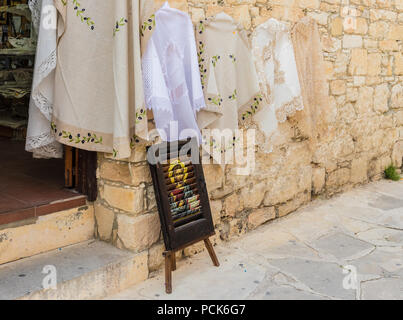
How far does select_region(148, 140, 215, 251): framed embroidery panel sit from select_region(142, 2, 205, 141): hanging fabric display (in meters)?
0.12

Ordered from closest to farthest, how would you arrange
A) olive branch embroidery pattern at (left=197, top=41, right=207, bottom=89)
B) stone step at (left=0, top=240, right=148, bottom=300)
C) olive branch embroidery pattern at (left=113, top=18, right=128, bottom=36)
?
stone step at (left=0, top=240, right=148, bottom=300), olive branch embroidery pattern at (left=113, top=18, right=128, bottom=36), olive branch embroidery pattern at (left=197, top=41, right=207, bottom=89)

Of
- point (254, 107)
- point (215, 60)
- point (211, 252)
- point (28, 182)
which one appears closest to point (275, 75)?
point (254, 107)

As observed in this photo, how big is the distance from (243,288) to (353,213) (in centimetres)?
197

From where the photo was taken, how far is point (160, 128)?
2.66m

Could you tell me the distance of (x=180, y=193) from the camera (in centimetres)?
286

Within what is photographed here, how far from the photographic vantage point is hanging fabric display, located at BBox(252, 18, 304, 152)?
3500mm

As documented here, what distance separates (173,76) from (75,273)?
A: 127cm

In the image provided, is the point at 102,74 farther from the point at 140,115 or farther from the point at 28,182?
the point at 28,182

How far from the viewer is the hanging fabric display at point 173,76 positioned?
8.44 feet

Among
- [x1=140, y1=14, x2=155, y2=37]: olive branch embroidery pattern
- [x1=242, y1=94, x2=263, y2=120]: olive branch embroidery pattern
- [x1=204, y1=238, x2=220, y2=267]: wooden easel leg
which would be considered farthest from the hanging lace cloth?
[x1=242, y1=94, x2=263, y2=120]: olive branch embroidery pattern

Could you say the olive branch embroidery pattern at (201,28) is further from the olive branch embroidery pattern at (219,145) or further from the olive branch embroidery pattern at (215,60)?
the olive branch embroidery pattern at (219,145)

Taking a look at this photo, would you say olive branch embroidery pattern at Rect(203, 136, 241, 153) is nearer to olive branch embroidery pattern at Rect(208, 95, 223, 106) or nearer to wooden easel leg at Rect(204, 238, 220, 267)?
olive branch embroidery pattern at Rect(208, 95, 223, 106)
